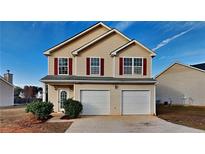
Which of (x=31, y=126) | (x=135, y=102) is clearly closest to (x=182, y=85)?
(x=135, y=102)

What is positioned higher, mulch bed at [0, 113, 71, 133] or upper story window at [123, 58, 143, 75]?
upper story window at [123, 58, 143, 75]

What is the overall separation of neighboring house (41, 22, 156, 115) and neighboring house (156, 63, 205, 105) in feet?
22.4

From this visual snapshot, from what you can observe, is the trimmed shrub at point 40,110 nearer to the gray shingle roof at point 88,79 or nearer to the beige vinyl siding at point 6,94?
the gray shingle roof at point 88,79

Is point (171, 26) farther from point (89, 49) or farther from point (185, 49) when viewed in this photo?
point (89, 49)

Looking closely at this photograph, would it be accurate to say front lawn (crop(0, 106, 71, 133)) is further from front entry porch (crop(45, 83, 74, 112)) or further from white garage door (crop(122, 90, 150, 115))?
white garage door (crop(122, 90, 150, 115))

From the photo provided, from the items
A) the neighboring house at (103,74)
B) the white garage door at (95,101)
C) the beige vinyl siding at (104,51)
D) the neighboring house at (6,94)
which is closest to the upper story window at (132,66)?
the neighboring house at (103,74)

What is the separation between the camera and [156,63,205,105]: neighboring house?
20078 millimetres

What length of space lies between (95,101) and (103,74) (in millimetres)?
1944

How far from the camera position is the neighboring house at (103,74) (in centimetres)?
1452

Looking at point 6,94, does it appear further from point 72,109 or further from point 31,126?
point 31,126

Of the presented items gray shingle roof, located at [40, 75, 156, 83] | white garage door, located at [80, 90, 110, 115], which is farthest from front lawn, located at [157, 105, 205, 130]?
white garage door, located at [80, 90, 110, 115]

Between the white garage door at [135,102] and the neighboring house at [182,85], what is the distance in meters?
7.07

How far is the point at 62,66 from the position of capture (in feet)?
51.8
